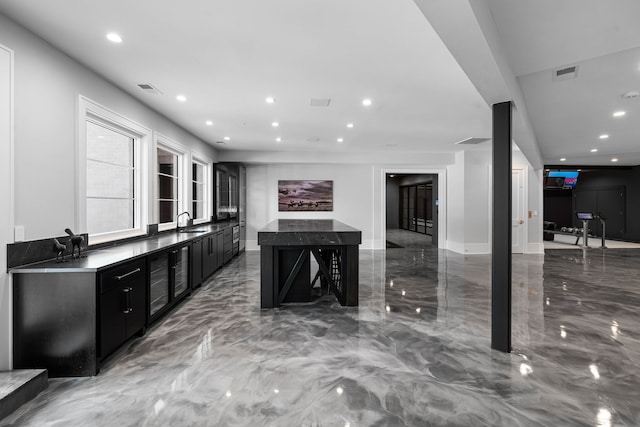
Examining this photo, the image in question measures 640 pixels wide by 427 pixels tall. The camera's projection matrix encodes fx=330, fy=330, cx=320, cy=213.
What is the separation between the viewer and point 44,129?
2637 millimetres

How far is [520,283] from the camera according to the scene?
208 inches

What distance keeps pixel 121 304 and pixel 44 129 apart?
1530mm

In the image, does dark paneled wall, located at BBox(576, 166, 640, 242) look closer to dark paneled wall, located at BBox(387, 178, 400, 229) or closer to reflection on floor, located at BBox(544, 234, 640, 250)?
reflection on floor, located at BBox(544, 234, 640, 250)

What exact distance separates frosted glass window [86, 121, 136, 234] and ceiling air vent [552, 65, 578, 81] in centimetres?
483

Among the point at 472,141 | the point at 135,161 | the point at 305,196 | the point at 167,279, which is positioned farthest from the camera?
the point at 305,196

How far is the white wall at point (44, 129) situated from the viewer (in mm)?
2420

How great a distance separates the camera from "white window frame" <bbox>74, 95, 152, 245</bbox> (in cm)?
306

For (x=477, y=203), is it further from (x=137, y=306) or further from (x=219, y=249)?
(x=137, y=306)

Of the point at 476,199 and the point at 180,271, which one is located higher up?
the point at 476,199

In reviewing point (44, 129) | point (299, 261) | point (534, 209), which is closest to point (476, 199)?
point (534, 209)

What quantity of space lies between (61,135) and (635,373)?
493 cm

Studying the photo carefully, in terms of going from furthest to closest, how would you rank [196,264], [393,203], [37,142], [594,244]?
[393,203]
[594,244]
[196,264]
[37,142]

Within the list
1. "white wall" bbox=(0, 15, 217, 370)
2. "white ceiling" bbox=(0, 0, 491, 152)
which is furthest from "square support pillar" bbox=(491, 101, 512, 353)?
"white wall" bbox=(0, 15, 217, 370)

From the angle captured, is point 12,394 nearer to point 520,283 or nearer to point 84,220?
point 84,220
